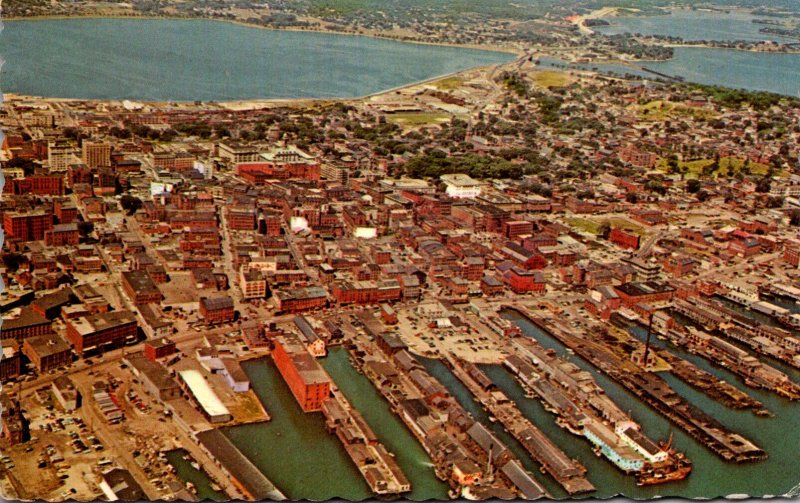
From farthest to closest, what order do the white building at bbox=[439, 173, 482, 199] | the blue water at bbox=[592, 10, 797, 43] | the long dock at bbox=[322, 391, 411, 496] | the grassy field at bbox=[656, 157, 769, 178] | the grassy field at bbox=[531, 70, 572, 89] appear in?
the grassy field at bbox=[531, 70, 572, 89]
the grassy field at bbox=[656, 157, 769, 178]
the blue water at bbox=[592, 10, 797, 43]
the white building at bbox=[439, 173, 482, 199]
the long dock at bbox=[322, 391, 411, 496]

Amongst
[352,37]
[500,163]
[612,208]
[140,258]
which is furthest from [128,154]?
[352,37]

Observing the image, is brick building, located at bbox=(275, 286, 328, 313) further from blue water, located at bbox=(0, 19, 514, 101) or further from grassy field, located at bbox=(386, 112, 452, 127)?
grassy field, located at bbox=(386, 112, 452, 127)

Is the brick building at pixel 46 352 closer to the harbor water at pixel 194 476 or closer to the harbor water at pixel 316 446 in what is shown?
the harbor water at pixel 316 446

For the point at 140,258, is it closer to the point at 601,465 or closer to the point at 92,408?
the point at 92,408

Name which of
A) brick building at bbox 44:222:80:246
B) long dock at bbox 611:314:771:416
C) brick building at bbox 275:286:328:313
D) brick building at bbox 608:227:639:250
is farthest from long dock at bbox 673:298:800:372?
brick building at bbox 44:222:80:246

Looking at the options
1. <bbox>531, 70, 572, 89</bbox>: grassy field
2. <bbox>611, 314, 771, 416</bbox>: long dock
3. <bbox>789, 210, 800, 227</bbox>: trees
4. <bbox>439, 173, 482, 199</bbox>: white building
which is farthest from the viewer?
<bbox>531, 70, 572, 89</bbox>: grassy field

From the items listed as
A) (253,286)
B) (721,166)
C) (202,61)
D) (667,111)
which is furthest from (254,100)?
(253,286)
